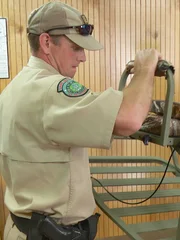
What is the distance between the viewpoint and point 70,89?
34.7 inches

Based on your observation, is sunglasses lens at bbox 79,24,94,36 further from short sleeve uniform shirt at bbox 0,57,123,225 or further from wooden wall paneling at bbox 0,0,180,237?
wooden wall paneling at bbox 0,0,180,237

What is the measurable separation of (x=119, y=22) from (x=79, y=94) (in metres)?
1.86

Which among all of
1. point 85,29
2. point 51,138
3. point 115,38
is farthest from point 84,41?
point 115,38

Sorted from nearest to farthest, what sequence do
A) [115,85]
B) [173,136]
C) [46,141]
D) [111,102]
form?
1. [111,102]
2. [46,141]
3. [173,136]
4. [115,85]

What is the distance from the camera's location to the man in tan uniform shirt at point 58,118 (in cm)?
85

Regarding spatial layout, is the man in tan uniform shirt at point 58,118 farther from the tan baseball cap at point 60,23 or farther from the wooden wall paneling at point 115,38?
the wooden wall paneling at point 115,38

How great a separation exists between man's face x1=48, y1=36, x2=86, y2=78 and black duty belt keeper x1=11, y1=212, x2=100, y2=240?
528 millimetres

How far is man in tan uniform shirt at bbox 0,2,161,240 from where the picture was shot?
85 cm

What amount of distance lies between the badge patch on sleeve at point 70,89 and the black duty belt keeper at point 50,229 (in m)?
0.44

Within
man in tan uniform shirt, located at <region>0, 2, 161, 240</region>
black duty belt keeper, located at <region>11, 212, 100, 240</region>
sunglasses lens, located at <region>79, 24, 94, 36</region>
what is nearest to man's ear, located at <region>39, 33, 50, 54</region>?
man in tan uniform shirt, located at <region>0, 2, 161, 240</region>

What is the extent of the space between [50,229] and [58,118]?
403 mm

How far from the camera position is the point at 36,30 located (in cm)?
104

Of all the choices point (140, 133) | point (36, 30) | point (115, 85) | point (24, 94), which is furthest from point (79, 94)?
point (115, 85)

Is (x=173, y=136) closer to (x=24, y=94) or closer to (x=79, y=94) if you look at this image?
(x=79, y=94)
